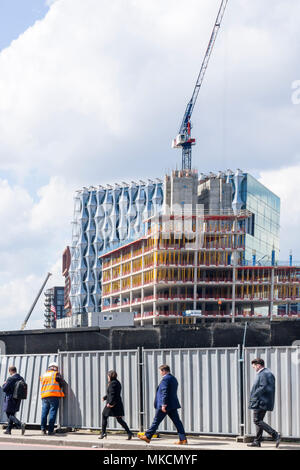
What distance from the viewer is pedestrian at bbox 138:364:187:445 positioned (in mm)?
14445

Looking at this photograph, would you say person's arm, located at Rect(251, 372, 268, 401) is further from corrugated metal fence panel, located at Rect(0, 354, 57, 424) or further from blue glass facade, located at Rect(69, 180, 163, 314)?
blue glass facade, located at Rect(69, 180, 163, 314)

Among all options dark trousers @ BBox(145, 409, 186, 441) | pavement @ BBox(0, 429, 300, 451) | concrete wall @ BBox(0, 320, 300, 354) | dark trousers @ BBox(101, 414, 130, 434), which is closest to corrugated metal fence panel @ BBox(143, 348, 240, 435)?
pavement @ BBox(0, 429, 300, 451)

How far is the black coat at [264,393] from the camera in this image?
45.9ft

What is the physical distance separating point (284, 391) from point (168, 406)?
87.6 inches

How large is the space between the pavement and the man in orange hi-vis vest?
0.41 meters

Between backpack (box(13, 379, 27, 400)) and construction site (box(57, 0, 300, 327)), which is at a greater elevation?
construction site (box(57, 0, 300, 327))

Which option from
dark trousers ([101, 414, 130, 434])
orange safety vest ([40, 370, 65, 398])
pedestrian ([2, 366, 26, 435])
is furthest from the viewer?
pedestrian ([2, 366, 26, 435])

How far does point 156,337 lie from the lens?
19.1 m

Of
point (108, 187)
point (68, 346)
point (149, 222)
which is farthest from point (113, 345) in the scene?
point (108, 187)

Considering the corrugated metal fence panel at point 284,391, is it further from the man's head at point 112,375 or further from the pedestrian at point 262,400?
the man's head at point 112,375

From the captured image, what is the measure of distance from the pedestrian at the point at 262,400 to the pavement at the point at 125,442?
325mm

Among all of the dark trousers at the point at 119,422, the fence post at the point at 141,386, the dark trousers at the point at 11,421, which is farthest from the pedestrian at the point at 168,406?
the dark trousers at the point at 11,421

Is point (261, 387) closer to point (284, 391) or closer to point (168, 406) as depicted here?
point (284, 391)

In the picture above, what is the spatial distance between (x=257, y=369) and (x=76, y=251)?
177 m
